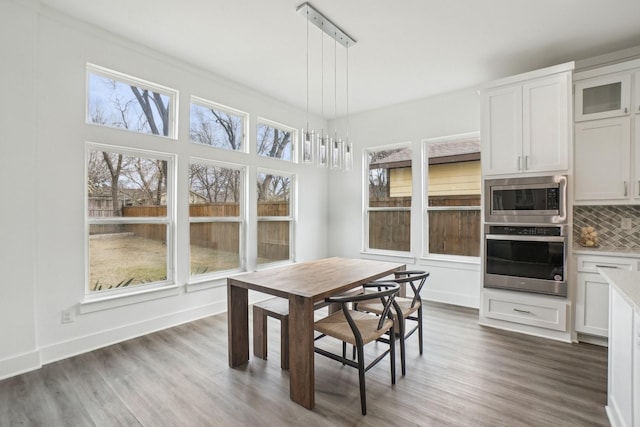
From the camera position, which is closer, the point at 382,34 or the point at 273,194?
the point at 382,34

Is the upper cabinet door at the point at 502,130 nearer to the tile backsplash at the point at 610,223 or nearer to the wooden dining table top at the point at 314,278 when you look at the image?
the tile backsplash at the point at 610,223

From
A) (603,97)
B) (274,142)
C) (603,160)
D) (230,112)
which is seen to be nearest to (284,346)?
(230,112)

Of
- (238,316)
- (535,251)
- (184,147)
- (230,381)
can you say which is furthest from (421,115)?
(230,381)

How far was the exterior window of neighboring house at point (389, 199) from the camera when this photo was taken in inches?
192

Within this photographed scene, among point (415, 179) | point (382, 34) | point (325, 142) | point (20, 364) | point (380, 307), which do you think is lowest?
point (20, 364)

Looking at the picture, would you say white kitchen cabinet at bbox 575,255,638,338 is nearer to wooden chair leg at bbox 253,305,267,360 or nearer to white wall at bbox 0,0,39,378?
wooden chair leg at bbox 253,305,267,360

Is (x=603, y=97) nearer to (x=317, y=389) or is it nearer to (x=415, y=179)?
(x=415, y=179)

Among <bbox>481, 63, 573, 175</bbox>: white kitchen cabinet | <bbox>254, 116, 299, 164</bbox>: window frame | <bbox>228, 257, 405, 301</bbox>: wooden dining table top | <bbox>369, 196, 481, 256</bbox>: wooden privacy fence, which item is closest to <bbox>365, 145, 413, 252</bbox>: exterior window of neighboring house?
<bbox>369, 196, 481, 256</bbox>: wooden privacy fence

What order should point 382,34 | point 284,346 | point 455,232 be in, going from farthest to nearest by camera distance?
point 455,232, point 382,34, point 284,346

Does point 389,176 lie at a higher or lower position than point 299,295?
higher

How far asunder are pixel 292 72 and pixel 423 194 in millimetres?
2482

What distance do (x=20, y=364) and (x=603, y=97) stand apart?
18.7 feet

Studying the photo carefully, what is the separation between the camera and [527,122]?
330 centimetres

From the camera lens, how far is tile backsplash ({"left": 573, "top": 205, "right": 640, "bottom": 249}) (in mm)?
3199
